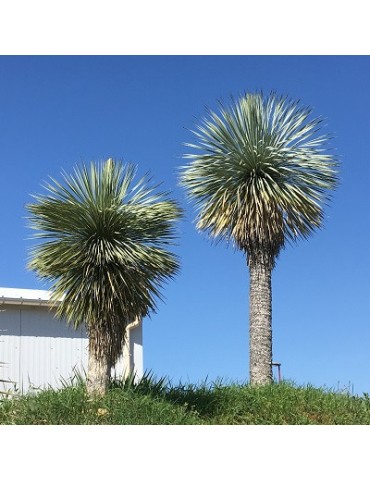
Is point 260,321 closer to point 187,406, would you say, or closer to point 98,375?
point 187,406

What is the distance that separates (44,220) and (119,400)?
3401mm

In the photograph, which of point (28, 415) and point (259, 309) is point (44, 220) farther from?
point (259, 309)

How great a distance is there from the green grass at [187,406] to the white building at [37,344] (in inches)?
229

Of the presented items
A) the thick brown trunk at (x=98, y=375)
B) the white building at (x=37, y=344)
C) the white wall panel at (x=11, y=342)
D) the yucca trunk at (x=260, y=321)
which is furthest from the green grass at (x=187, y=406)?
the white wall panel at (x=11, y=342)

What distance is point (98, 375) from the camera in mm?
12586

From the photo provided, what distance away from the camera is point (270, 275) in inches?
691

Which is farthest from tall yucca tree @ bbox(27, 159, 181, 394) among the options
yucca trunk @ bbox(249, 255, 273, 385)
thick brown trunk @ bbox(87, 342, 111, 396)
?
yucca trunk @ bbox(249, 255, 273, 385)

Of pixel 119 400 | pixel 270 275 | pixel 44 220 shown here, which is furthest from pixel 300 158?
pixel 119 400

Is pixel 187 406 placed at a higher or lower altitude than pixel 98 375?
lower

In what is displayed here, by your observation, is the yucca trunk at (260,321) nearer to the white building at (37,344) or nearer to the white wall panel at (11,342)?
the white building at (37,344)

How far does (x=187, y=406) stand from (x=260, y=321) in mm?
4157

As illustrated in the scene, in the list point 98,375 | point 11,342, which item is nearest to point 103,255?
point 98,375

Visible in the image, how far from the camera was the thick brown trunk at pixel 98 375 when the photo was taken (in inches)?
490

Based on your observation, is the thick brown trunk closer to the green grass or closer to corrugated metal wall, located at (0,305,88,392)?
the green grass
